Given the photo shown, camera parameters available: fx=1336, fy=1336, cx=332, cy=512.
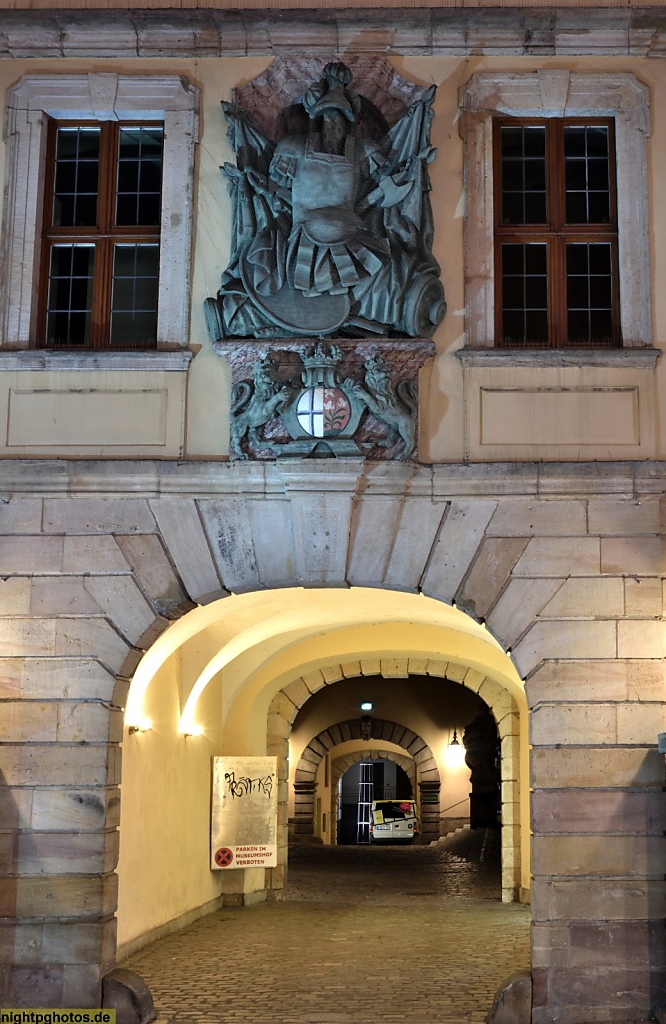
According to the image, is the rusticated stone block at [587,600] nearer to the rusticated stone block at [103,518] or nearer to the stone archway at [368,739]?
the rusticated stone block at [103,518]

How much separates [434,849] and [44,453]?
1420 centimetres

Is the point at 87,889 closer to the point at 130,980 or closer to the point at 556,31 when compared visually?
the point at 130,980

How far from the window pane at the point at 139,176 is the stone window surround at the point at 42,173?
0.47ft

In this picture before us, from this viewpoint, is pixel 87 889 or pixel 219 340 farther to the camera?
pixel 219 340

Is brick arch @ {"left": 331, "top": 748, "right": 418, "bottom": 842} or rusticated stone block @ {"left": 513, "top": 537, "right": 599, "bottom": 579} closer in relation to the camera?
rusticated stone block @ {"left": 513, "top": 537, "right": 599, "bottom": 579}

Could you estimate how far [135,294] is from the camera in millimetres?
9273

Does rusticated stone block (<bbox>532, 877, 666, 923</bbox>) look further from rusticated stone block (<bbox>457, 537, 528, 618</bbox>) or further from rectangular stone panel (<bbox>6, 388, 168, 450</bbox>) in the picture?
rectangular stone panel (<bbox>6, 388, 168, 450</bbox>)

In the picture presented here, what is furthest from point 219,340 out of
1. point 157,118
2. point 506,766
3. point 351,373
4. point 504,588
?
point 506,766

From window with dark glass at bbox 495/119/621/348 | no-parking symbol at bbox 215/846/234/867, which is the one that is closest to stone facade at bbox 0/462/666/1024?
window with dark glass at bbox 495/119/621/348

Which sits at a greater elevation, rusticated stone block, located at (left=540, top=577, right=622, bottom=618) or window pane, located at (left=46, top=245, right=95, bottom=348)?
window pane, located at (left=46, top=245, right=95, bottom=348)

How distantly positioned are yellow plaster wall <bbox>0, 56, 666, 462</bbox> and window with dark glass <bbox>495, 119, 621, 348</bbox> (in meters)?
0.33

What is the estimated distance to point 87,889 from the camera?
26.5 ft

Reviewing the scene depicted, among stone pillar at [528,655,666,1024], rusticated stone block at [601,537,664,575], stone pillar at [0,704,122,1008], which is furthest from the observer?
rusticated stone block at [601,537,664,575]

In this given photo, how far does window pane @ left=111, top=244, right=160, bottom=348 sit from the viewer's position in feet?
30.2
